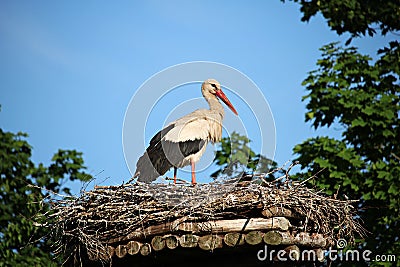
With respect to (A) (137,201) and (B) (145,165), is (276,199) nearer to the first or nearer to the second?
(A) (137,201)

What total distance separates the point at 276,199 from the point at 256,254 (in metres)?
0.43

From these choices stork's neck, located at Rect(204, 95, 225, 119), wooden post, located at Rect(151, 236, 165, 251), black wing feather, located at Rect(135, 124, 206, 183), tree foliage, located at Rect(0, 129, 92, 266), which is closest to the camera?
wooden post, located at Rect(151, 236, 165, 251)

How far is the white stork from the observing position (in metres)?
6.96

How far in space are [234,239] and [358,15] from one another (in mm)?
7303

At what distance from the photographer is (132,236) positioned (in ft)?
16.7

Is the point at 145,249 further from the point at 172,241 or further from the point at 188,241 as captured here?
the point at 188,241

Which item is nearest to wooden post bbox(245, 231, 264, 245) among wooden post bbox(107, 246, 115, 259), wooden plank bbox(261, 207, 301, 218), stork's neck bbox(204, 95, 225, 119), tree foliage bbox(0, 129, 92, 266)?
wooden plank bbox(261, 207, 301, 218)

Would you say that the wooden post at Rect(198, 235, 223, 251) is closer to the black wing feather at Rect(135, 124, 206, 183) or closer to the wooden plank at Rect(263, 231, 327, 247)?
the wooden plank at Rect(263, 231, 327, 247)

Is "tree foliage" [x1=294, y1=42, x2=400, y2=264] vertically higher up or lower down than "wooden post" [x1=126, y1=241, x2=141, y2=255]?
higher up

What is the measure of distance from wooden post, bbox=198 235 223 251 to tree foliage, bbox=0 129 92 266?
5536 millimetres

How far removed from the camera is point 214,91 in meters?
7.79

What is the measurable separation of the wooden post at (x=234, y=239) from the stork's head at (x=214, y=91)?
123 inches

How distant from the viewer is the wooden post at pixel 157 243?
193 inches

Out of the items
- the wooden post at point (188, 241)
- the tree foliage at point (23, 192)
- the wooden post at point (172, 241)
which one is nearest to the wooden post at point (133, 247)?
the wooden post at point (172, 241)
